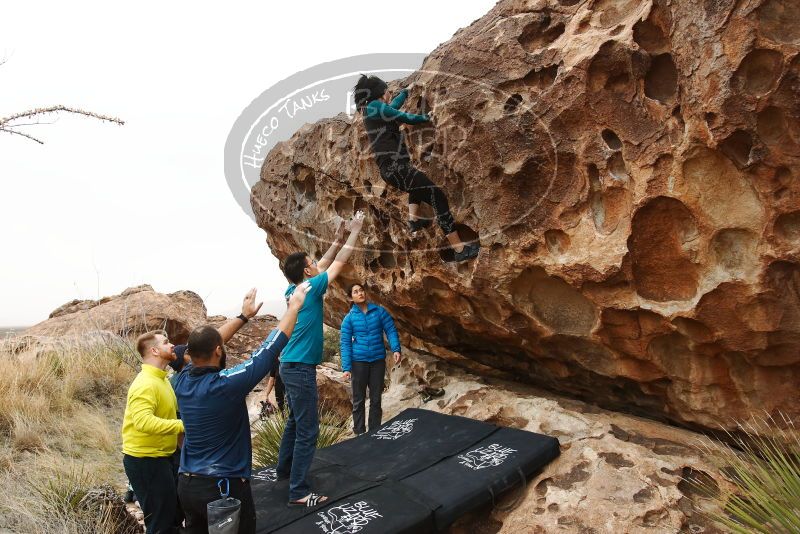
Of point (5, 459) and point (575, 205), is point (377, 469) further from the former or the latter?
point (5, 459)

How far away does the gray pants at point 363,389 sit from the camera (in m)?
5.96

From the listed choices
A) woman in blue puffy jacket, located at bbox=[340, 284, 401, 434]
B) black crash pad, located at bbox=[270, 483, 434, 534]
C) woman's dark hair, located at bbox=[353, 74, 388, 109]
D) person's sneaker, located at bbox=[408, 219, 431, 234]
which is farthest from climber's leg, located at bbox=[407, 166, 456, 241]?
black crash pad, located at bbox=[270, 483, 434, 534]

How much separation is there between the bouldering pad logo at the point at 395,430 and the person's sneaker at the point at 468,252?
1.75 meters

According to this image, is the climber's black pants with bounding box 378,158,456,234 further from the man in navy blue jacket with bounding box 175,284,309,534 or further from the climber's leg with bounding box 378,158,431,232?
the man in navy blue jacket with bounding box 175,284,309,534

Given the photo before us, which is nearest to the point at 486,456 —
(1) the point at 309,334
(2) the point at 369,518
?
(2) the point at 369,518

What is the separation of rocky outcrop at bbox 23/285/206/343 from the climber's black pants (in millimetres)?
7043

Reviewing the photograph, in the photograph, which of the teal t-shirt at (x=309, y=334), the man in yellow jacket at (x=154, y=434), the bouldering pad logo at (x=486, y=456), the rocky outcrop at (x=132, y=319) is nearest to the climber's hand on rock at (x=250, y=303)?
the man in yellow jacket at (x=154, y=434)

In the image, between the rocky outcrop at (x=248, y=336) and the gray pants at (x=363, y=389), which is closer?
the gray pants at (x=363, y=389)

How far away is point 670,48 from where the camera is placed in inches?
145

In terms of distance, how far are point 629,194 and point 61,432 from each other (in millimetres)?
6793

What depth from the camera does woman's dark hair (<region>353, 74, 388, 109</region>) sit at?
5160mm

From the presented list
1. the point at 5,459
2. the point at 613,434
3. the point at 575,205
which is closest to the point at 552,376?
the point at 613,434

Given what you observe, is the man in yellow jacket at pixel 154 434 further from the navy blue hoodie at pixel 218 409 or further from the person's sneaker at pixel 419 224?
the person's sneaker at pixel 419 224

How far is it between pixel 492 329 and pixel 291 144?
14.2 feet
